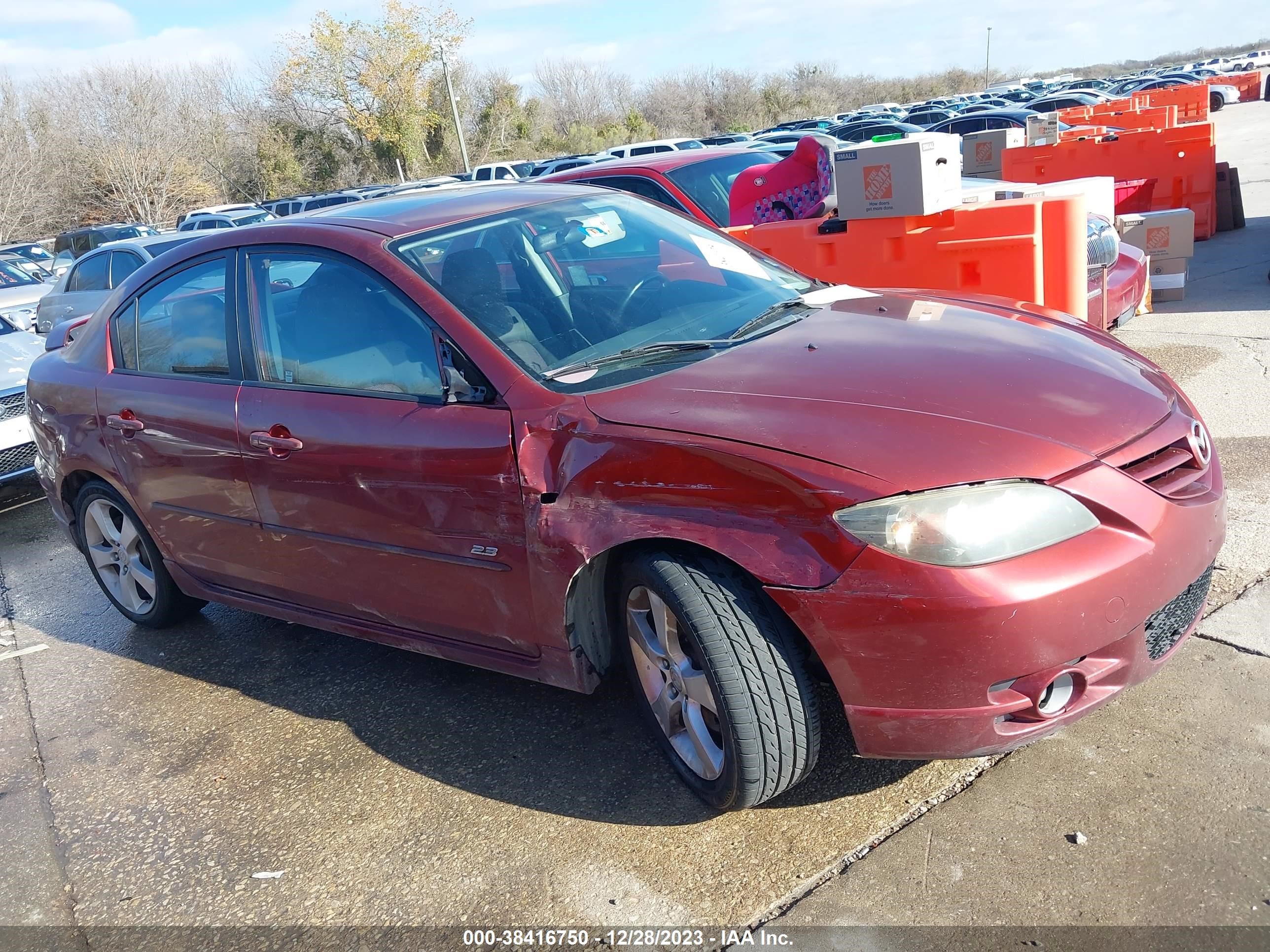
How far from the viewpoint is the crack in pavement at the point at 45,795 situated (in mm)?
2971

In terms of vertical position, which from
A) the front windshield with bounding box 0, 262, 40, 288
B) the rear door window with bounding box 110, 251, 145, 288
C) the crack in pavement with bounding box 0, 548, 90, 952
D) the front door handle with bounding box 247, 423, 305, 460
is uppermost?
the rear door window with bounding box 110, 251, 145, 288

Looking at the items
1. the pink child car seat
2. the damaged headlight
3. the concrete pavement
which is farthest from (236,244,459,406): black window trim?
the pink child car seat

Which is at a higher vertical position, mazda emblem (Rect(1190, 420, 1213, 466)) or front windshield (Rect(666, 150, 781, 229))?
front windshield (Rect(666, 150, 781, 229))

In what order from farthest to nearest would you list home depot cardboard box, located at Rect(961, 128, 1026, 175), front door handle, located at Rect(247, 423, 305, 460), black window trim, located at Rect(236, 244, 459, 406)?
1. home depot cardboard box, located at Rect(961, 128, 1026, 175)
2. front door handle, located at Rect(247, 423, 305, 460)
3. black window trim, located at Rect(236, 244, 459, 406)

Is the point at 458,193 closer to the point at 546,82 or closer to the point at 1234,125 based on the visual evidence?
the point at 1234,125

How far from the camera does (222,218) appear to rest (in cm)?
2356

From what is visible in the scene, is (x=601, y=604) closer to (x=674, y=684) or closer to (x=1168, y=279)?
(x=674, y=684)

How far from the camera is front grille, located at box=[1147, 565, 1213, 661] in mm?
2648

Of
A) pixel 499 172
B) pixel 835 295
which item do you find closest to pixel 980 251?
pixel 835 295

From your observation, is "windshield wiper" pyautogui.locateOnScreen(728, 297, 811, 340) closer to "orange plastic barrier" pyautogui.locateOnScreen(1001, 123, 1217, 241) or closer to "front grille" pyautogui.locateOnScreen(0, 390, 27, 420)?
"front grille" pyautogui.locateOnScreen(0, 390, 27, 420)

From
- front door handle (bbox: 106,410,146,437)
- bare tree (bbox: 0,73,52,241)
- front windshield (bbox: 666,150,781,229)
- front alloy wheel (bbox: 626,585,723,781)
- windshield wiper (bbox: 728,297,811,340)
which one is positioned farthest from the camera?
bare tree (bbox: 0,73,52,241)

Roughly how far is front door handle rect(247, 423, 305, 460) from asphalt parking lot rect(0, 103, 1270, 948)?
1008 mm

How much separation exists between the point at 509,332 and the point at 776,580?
1.21 metres

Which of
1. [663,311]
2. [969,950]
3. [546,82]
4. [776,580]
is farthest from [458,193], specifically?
[546,82]
